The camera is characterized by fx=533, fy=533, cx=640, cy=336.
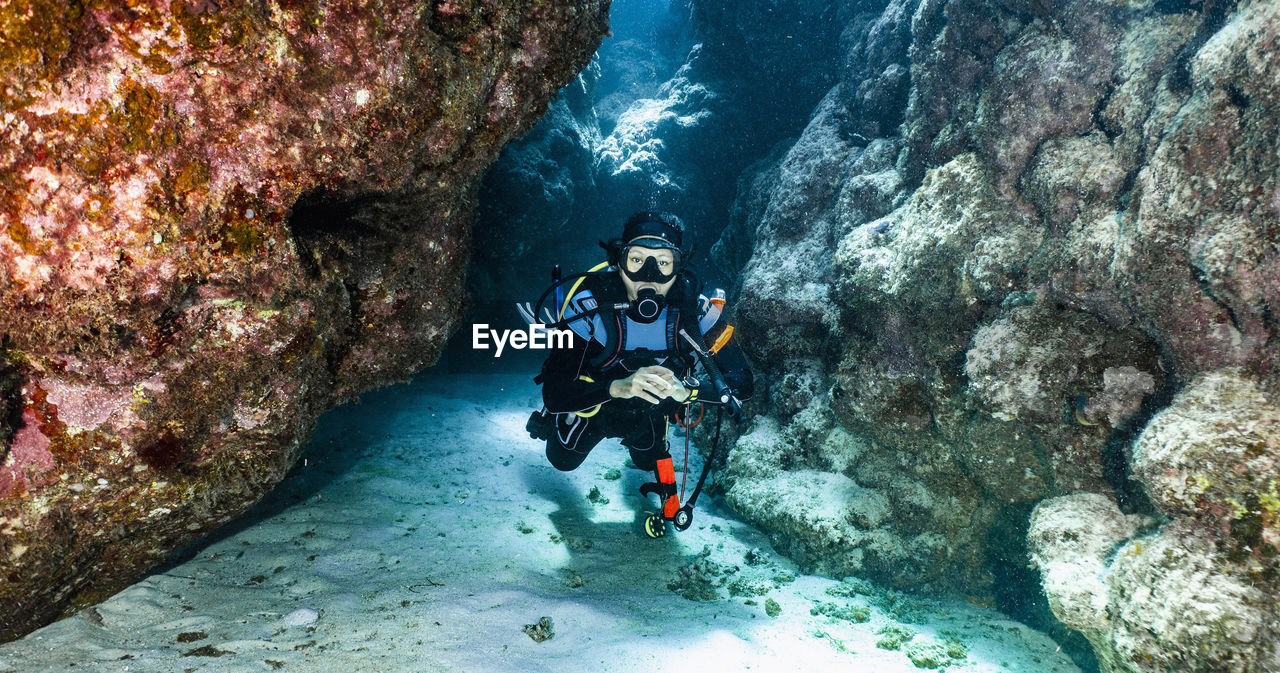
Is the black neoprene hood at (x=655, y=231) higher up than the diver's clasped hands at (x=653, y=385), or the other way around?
the black neoprene hood at (x=655, y=231)

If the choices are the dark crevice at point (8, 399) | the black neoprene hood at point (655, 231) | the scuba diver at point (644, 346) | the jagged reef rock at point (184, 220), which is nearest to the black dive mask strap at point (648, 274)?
the scuba diver at point (644, 346)

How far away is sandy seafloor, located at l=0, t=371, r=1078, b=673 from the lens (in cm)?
246

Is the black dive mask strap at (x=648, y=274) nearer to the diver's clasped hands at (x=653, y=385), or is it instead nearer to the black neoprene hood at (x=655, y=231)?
the black neoprene hood at (x=655, y=231)

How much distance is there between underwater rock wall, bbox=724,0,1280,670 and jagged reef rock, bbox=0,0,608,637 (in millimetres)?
3394

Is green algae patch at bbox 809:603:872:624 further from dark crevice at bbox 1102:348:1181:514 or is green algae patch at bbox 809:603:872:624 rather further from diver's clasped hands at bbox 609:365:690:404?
diver's clasped hands at bbox 609:365:690:404

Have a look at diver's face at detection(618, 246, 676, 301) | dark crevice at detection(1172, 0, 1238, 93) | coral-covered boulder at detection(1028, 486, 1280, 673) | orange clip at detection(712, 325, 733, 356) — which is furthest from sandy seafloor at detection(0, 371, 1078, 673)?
dark crevice at detection(1172, 0, 1238, 93)

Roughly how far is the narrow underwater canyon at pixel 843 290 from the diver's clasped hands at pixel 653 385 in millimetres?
1345

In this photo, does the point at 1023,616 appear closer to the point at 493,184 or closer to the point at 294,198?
the point at 294,198

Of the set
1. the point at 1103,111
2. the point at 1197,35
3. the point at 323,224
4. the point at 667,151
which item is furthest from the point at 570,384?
the point at 667,151

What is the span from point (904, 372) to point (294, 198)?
4.42m

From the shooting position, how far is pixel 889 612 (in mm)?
3906

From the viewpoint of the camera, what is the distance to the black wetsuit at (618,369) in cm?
406

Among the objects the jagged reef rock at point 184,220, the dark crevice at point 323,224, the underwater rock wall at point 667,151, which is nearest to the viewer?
the jagged reef rock at point 184,220

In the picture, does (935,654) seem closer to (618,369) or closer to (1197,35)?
(618,369)
